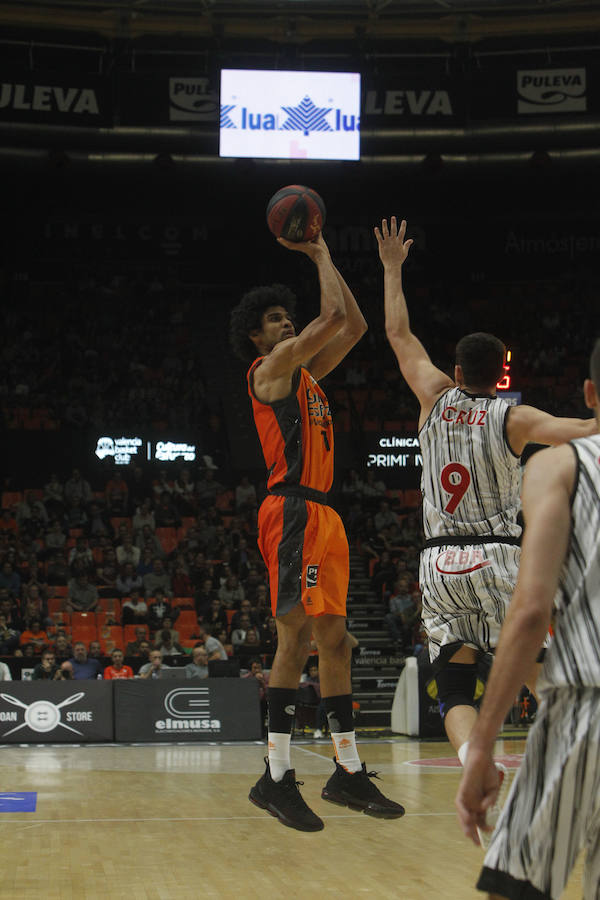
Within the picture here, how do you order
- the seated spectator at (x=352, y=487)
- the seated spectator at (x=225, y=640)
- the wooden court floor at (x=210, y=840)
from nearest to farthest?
1. the wooden court floor at (x=210, y=840)
2. the seated spectator at (x=225, y=640)
3. the seated spectator at (x=352, y=487)

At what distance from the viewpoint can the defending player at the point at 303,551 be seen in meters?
5.57

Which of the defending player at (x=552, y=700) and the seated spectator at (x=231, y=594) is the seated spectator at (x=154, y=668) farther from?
the defending player at (x=552, y=700)

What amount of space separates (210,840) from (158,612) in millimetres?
9508

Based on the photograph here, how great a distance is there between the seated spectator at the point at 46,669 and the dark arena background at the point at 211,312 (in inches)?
8.9

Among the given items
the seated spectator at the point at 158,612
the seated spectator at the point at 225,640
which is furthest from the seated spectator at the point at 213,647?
the seated spectator at the point at 158,612

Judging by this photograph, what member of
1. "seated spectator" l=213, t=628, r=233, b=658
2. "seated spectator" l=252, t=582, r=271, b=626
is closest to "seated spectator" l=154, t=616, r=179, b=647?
"seated spectator" l=213, t=628, r=233, b=658

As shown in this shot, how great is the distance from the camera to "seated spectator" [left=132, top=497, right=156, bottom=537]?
19.8 metres

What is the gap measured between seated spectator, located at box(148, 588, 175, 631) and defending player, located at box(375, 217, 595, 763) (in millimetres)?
12317

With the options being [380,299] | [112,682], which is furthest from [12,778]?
[380,299]

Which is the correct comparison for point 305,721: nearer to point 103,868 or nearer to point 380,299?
point 103,868

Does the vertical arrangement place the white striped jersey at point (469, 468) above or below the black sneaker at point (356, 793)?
above

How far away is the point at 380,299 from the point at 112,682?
14276 mm

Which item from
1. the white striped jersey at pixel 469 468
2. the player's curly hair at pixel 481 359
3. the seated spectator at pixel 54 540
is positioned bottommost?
the seated spectator at pixel 54 540

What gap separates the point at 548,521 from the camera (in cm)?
269
